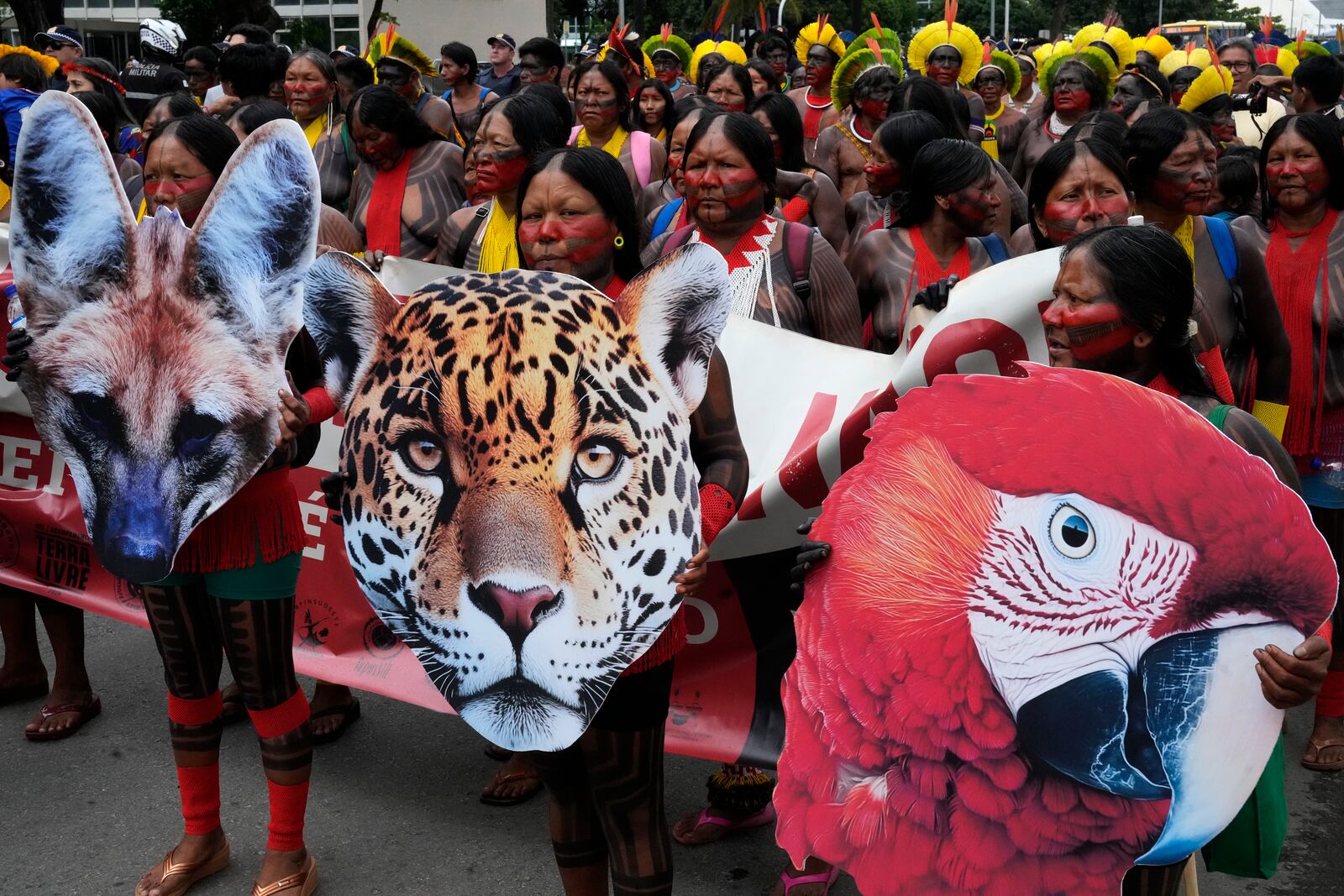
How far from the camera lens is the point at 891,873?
201cm

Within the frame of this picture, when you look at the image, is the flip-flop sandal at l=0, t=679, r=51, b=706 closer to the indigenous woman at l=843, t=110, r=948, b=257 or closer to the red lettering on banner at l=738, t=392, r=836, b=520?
the red lettering on banner at l=738, t=392, r=836, b=520

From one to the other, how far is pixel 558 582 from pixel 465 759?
1959 millimetres

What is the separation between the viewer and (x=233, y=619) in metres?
3.01

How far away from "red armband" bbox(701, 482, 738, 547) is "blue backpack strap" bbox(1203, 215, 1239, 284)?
1.87 metres

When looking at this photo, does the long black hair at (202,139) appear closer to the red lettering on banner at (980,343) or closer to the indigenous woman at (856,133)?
the red lettering on banner at (980,343)

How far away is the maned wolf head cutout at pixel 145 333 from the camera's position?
269cm

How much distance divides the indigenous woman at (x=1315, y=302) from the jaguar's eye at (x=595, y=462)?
224 cm

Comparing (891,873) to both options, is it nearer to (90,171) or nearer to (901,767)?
(901,767)

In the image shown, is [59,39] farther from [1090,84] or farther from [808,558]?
[808,558]

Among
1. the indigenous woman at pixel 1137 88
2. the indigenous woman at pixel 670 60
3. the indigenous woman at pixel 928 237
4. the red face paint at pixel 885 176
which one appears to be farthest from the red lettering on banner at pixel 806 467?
the indigenous woman at pixel 670 60

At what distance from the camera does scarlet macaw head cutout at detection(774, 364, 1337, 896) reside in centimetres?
185

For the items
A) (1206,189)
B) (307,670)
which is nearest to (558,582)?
(307,670)

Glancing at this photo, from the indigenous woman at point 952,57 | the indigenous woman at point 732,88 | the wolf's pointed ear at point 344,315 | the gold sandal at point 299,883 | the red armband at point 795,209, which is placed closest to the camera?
the wolf's pointed ear at point 344,315

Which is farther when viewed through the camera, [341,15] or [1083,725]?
[341,15]
